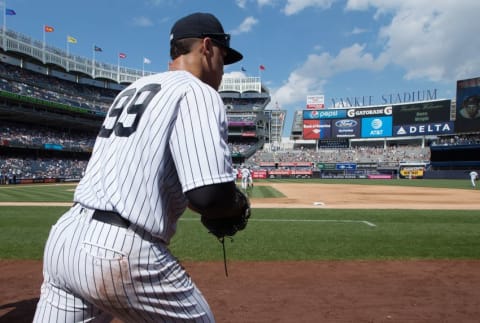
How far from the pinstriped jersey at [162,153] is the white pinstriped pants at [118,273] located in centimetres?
9

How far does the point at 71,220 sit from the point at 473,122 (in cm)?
5427

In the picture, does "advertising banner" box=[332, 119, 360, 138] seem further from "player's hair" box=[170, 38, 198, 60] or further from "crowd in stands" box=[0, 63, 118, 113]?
"player's hair" box=[170, 38, 198, 60]

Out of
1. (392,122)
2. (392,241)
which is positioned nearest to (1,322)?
(392,241)

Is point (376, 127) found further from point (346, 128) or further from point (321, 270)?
point (321, 270)

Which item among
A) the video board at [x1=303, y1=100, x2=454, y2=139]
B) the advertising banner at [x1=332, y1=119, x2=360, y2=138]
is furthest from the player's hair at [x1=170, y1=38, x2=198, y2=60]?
the advertising banner at [x1=332, y1=119, x2=360, y2=138]

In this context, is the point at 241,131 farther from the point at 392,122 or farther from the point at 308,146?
the point at 392,122

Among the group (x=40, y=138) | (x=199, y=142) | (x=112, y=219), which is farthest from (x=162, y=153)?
(x=40, y=138)

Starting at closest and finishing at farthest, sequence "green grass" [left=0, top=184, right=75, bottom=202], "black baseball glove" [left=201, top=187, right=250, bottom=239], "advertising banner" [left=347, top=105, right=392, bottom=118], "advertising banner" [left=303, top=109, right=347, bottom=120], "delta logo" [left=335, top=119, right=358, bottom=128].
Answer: "black baseball glove" [left=201, top=187, right=250, bottom=239] < "green grass" [left=0, top=184, right=75, bottom=202] < "advertising banner" [left=347, top=105, right=392, bottom=118] < "delta logo" [left=335, top=119, right=358, bottom=128] < "advertising banner" [left=303, top=109, right=347, bottom=120]

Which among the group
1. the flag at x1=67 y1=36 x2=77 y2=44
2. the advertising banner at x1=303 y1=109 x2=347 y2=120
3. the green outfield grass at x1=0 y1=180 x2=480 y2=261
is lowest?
the green outfield grass at x1=0 y1=180 x2=480 y2=261

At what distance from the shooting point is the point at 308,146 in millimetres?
71750

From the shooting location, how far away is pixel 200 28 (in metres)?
1.65

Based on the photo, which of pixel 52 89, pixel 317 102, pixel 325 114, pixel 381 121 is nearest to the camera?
pixel 52 89

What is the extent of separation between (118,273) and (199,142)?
600mm

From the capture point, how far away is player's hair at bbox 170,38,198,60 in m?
1.66
